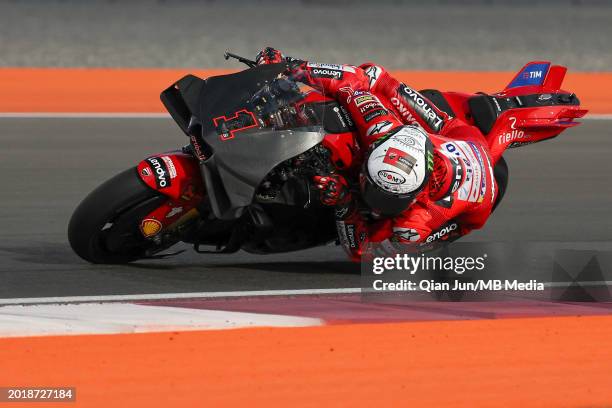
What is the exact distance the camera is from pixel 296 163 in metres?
6.69

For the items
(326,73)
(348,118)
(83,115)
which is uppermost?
(326,73)

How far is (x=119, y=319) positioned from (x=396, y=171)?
5.00 ft

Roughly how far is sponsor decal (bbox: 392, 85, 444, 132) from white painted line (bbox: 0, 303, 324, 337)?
1623 millimetres

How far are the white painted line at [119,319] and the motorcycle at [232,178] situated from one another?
0.56m

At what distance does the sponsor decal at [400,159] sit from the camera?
21.1 ft

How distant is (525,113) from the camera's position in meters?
7.61

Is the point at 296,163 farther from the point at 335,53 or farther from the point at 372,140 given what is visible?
the point at 335,53

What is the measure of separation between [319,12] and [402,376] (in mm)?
15201

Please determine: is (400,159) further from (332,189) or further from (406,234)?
(406,234)

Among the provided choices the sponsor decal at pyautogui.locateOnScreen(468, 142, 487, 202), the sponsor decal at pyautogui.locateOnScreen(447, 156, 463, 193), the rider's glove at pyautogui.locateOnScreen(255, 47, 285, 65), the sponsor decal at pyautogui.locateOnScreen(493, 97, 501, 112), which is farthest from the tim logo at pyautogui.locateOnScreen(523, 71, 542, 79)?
the rider's glove at pyautogui.locateOnScreen(255, 47, 285, 65)

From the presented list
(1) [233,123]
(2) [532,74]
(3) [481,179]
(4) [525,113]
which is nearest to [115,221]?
(1) [233,123]

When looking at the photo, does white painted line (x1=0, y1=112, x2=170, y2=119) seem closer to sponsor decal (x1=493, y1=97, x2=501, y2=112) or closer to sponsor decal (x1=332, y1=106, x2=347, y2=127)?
sponsor decal (x1=493, y1=97, x2=501, y2=112)

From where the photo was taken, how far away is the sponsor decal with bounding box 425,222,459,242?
22.9 feet
